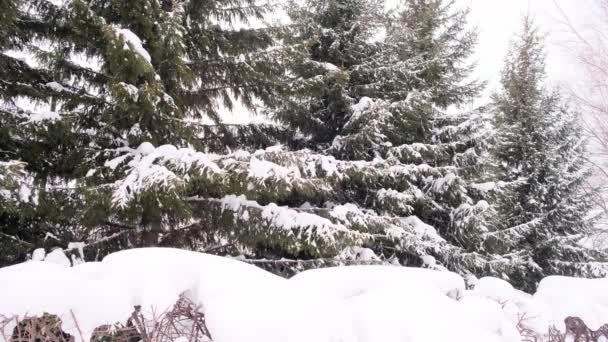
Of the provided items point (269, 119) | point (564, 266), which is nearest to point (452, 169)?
point (269, 119)

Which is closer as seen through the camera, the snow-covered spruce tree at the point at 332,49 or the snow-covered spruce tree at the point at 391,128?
the snow-covered spruce tree at the point at 391,128

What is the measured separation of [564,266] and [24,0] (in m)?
14.7

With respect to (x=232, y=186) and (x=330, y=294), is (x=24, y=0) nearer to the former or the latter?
(x=232, y=186)

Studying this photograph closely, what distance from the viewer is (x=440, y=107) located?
10984 mm

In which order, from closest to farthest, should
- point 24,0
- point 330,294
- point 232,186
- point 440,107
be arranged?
point 330,294 < point 232,186 < point 24,0 < point 440,107

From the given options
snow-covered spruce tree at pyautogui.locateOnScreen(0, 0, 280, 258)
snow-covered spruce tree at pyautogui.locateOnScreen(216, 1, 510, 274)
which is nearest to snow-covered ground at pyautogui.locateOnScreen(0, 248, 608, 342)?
snow-covered spruce tree at pyautogui.locateOnScreen(0, 0, 280, 258)

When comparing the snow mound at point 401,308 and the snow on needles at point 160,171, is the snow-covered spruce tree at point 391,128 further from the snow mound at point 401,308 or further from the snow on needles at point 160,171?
the snow mound at point 401,308

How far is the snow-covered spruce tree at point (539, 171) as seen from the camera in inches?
490

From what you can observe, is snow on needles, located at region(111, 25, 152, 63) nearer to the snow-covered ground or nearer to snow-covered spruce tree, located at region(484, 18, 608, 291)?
the snow-covered ground

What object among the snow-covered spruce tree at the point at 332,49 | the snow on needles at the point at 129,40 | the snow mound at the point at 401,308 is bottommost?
the snow mound at the point at 401,308

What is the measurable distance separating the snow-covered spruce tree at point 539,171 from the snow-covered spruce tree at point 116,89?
9.26 m

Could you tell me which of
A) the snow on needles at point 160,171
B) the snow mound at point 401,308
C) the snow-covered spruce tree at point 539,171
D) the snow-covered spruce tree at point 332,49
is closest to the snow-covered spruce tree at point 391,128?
the snow-covered spruce tree at point 332,49

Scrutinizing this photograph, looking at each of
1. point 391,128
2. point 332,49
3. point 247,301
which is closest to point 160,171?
point 247,301

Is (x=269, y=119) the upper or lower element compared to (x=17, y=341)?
upper
